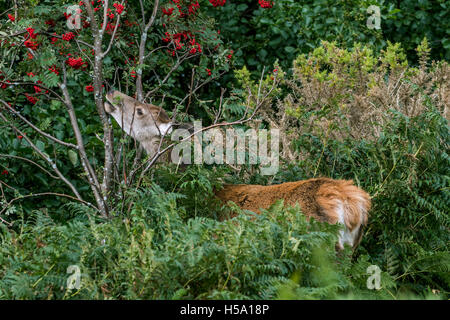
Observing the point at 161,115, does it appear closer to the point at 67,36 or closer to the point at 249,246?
the point at 67,36

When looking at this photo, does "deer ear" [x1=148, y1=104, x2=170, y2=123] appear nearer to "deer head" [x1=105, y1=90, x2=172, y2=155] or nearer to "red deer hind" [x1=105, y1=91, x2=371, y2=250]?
"deer head" [x1=105, y1=90, x2=172, y2=155]

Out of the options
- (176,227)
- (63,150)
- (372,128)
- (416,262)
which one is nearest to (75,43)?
(63,150)

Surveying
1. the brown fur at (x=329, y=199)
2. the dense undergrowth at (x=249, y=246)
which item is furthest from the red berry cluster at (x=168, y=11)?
the brown fur at (x=329, y=199)

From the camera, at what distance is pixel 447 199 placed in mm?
4820

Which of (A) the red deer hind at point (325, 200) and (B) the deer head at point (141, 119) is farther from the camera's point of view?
(B) the deer head at point (141, 119)

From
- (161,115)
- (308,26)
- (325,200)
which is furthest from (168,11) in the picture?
(308,26)

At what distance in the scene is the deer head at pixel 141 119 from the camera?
18.0 feet

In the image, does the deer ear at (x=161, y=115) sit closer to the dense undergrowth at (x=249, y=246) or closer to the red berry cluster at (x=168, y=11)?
the red berry cluster at (x=168, y=11)

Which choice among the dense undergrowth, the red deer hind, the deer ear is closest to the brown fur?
the red deer hind

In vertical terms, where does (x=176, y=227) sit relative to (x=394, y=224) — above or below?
above

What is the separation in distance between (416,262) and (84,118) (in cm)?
402

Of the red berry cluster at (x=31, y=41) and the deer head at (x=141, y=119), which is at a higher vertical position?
the red berry cluster at (x=31, y=41)

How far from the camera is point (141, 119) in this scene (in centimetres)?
572
